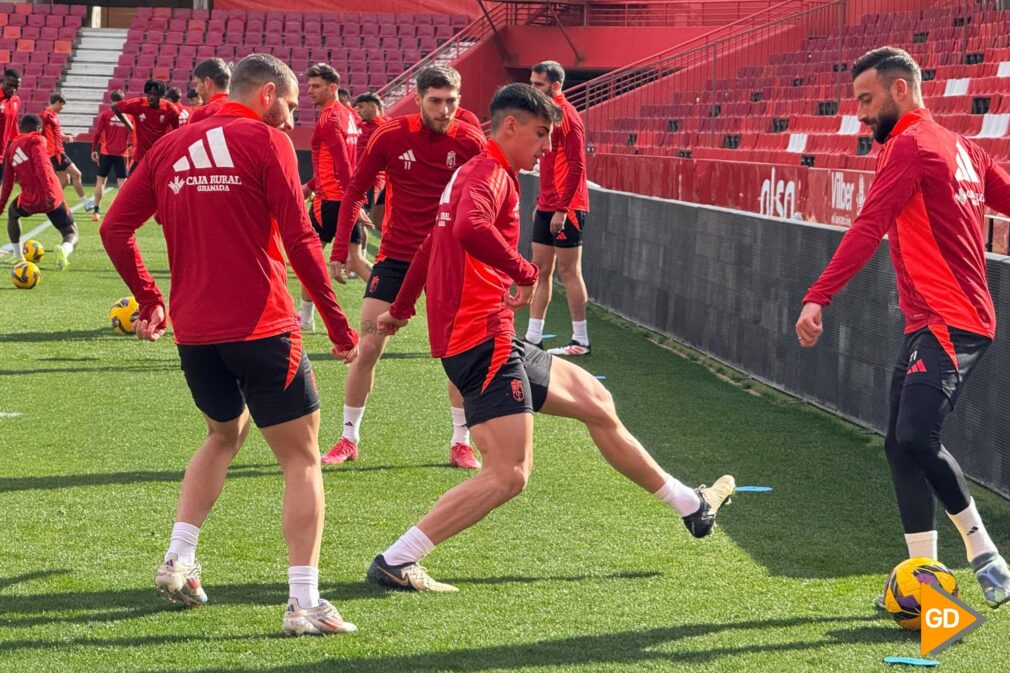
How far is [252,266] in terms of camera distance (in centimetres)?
482

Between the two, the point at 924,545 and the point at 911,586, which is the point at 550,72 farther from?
the point at 911,586

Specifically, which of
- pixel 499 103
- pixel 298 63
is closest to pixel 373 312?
pixel 499 103

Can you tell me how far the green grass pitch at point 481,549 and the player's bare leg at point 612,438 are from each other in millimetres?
233

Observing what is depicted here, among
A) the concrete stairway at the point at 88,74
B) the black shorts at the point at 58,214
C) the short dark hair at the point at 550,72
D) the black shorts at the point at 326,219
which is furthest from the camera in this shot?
the concrete stairway at the point at 88,74

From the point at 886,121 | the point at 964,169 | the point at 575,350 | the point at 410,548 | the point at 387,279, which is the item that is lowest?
the point at 575,350

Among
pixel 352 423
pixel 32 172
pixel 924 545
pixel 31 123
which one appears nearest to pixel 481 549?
pixel 924 545

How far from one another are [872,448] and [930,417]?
3.30 meters

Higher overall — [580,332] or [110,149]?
[110,149]

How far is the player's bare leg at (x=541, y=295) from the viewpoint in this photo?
1169 centimetres

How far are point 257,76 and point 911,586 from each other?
2821mm

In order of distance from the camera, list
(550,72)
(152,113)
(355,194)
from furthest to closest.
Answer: (152,113)
(550,72)
(355,194)

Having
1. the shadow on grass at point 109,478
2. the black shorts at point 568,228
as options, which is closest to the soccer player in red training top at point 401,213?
the shadow on grass at point 109,478

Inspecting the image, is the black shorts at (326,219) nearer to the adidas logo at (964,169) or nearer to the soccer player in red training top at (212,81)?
the soccer player in red training top at (212,81)

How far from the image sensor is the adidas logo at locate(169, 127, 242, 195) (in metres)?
4.73
